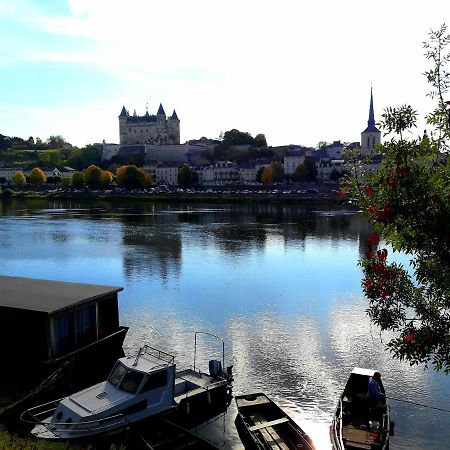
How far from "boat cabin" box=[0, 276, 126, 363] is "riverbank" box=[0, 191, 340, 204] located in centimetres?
8758

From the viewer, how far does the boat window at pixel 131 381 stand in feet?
42.8

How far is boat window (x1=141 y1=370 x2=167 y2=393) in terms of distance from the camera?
1305 centimetres

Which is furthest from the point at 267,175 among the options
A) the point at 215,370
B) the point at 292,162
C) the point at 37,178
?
the point at 215,370

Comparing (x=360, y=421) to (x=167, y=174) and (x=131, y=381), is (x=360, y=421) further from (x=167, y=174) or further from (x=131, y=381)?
(x=167, y=174)

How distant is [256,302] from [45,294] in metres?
12.4

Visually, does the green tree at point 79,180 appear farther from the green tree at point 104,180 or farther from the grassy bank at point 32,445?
the grassy bank at point 32,445

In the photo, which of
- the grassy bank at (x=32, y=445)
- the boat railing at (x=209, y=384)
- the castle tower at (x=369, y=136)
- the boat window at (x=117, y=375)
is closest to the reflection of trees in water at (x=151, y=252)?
the boat railing at (x=209, y=384)

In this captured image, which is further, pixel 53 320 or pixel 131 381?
pixel 53 320

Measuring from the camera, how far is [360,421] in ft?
42.3

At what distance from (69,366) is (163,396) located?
15.1 feet

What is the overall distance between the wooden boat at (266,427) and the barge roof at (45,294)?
659 cm

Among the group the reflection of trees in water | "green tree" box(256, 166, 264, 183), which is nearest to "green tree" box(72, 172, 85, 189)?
"green tree" box(256, 166, 264, 183)

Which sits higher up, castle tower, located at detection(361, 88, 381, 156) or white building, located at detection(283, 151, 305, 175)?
castle tower, located at detection(361, 88, 381, 156)

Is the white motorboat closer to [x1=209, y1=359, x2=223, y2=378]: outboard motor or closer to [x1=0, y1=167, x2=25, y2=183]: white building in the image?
[x1=209, y1=359, x2=223, y2=378]: outboard motor
